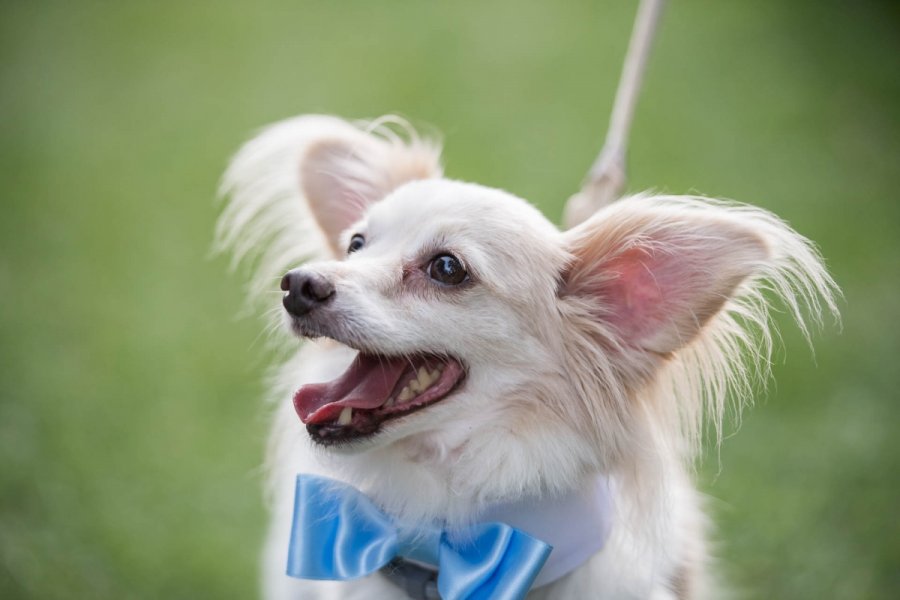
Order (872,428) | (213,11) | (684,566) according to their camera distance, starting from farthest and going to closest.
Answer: (213,11) → (872,428) → (684,566)

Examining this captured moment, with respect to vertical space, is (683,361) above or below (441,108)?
above

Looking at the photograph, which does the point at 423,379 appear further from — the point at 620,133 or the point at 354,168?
the point at 620,133

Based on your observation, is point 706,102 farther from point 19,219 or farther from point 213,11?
point 19,219

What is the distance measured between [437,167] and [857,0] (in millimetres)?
7439

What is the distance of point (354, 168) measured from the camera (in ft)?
7.66

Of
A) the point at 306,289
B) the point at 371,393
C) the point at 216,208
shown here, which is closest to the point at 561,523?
the point at 371,393

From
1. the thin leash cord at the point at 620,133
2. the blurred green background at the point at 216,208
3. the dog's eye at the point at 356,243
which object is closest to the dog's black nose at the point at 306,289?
the dog's eye at the point at 356,243

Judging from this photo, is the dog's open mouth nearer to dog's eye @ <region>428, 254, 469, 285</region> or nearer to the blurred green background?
dog's eye @ <region>428, 254, 469, 285</region>

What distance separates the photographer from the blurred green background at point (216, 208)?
3.18 metres

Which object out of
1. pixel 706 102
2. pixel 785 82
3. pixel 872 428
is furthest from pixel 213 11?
pixel 872 428

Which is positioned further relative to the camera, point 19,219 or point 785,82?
point 785,82

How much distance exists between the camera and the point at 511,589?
5.73ft

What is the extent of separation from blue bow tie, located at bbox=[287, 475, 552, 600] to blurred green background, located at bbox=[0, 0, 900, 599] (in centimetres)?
116

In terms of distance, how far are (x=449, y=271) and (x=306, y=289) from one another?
34 cm
